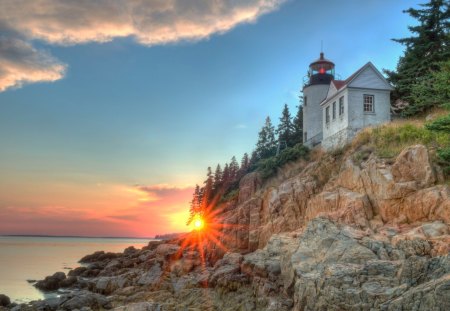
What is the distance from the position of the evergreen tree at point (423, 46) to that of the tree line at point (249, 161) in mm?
20427

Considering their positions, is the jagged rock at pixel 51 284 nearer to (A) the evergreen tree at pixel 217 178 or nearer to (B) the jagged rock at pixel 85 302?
(B) the jagged rock at pixel 85 302

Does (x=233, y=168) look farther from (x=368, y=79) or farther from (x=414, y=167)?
(x=414, y=167)

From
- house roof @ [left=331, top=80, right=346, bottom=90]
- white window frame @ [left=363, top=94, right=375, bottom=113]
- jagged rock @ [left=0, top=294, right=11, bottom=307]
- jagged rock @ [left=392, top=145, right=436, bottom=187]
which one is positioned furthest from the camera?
house roof @ [left=331, top=80, right=346, bottom=90]

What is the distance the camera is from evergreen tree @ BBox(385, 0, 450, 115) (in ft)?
98.8

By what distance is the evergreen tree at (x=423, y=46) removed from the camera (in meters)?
30.1

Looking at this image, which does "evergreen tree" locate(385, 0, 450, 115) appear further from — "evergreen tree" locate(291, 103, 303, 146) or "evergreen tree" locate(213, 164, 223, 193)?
"evergreen tree" locate(213, 164, 223, 193)

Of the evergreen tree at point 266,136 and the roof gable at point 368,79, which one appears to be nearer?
the roof gable at point 368,79

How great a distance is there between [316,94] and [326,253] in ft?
82.0

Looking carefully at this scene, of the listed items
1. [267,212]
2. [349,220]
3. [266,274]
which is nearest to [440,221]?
[349,220]

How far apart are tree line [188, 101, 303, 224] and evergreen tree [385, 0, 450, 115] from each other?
2043 centimetres

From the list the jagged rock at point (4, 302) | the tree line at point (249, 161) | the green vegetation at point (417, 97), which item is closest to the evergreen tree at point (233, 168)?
the tree line at point (249, 161)

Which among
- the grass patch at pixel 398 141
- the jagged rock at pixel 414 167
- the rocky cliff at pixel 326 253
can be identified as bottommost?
the rocky cliff at pixel 326 253

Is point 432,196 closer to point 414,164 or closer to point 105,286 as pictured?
point 414,164

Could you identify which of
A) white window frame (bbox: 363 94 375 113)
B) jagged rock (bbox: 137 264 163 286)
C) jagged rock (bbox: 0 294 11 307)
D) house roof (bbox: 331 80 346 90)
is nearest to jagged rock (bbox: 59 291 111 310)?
jagged rock (bbox: 137 264 163 286)
